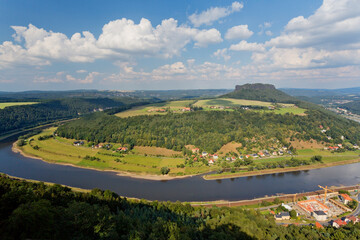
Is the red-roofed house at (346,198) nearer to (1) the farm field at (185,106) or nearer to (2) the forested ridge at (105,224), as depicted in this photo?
(2) the forested ridge at (105,224)

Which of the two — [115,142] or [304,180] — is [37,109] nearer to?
[115,142]

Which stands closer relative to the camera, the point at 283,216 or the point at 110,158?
the point at 283,216

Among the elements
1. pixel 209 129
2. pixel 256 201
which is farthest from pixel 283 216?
pixel 209 129

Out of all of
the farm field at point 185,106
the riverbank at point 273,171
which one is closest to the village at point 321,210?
→ the riverbank at point 273,171

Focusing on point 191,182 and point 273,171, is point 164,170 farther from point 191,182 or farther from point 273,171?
point 273,171

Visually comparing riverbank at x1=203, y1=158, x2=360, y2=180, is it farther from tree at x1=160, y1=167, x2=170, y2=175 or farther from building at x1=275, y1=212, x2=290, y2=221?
→ building at x1=275, y1=212, x2=290, y2=221

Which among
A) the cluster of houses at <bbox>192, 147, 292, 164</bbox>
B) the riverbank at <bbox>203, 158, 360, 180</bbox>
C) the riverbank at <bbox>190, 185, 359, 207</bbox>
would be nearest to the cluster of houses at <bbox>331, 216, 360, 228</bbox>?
the riverbank at <bbox>190, 185, 359, 207</bbox>

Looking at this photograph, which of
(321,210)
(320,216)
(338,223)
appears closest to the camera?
(338,223)
